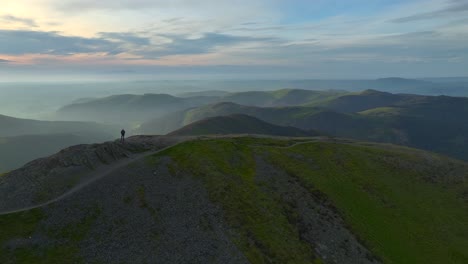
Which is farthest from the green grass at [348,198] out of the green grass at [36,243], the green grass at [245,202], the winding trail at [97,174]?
the green grass at [36,243]

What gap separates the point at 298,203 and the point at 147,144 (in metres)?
45.0

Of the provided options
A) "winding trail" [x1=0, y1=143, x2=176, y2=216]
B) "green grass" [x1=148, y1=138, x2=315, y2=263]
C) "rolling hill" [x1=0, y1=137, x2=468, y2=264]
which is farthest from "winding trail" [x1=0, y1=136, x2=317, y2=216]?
"green grass" [x1=148, y1=138, x2=315, y2=263]

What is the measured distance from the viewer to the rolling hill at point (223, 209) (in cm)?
4988

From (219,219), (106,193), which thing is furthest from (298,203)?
(106,193)

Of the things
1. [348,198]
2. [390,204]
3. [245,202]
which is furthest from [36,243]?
[390,204]

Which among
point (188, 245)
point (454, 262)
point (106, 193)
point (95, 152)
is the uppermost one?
point (95, 152)

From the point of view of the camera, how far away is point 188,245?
5047 cm

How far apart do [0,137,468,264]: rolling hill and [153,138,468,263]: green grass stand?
0.28m

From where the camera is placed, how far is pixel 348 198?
7631 centimetres

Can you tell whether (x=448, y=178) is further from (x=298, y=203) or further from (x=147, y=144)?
(x=147, y=144)

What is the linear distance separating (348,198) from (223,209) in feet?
112

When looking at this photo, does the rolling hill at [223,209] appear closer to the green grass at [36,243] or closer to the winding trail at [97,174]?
the green grass at [36,243]

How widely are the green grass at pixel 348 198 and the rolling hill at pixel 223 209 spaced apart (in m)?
0.28

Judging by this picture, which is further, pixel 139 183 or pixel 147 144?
pixel 147 144
